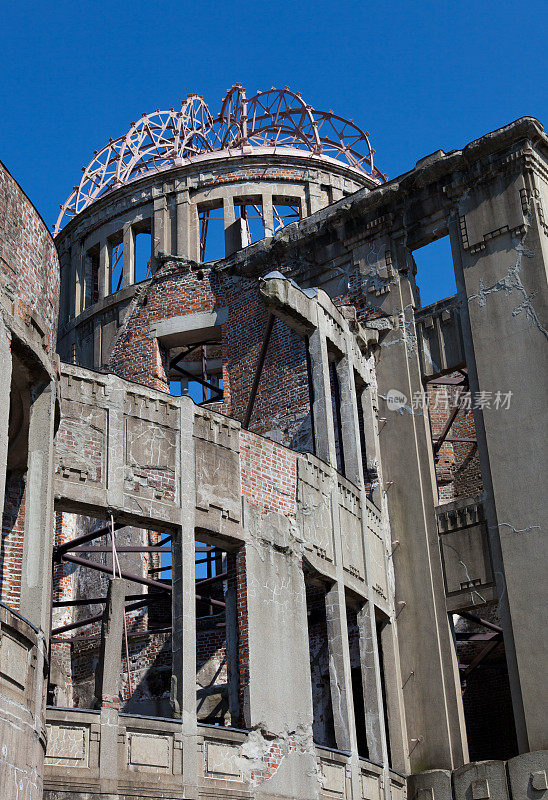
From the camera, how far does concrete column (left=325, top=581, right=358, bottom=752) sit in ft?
49.2

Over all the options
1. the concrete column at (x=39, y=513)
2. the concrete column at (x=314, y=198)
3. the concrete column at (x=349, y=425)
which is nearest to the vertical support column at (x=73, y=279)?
the concrete column at (x=314, y=198)

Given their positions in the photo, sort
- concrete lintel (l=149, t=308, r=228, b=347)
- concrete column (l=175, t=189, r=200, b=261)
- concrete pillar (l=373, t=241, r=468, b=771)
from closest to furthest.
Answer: concrete pillar (l=373, t=241, r=468, b=771) → concrete lintel (l=149, t=308, r=228, b=347) → concrete column (l=175, t=189, r=200, b=261)

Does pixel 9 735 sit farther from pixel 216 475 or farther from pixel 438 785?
pixel 438 785

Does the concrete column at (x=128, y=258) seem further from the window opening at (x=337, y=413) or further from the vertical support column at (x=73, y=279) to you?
the window opening at (x=337, y=413)

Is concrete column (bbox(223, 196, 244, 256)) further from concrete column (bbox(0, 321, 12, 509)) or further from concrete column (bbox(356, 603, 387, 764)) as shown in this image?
concrete column (bbox(0, 321, 12, 509))

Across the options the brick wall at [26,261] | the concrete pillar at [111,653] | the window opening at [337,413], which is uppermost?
the window opening at [337,413]

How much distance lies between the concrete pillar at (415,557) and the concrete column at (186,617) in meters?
5.41

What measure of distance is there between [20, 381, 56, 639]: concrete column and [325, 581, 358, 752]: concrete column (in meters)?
6.00

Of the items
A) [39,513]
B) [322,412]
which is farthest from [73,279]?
[39,513]

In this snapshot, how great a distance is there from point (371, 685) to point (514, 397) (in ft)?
→ 17.6

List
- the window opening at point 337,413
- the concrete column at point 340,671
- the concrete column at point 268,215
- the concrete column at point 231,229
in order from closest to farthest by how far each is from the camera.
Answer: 1. the concrete column at point 340,671
2. the window opening at point 337,413
3. the concrete column at point 231,229
4. the concrete column at point 268,215

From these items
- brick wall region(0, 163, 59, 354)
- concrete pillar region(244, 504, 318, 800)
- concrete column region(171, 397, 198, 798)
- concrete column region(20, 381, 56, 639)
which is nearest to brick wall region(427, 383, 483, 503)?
concrete pillar region(244, 504, 318, 800)

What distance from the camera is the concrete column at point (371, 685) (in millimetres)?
15766

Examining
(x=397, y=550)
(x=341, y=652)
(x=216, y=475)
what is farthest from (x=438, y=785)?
(x=216, y=475)
